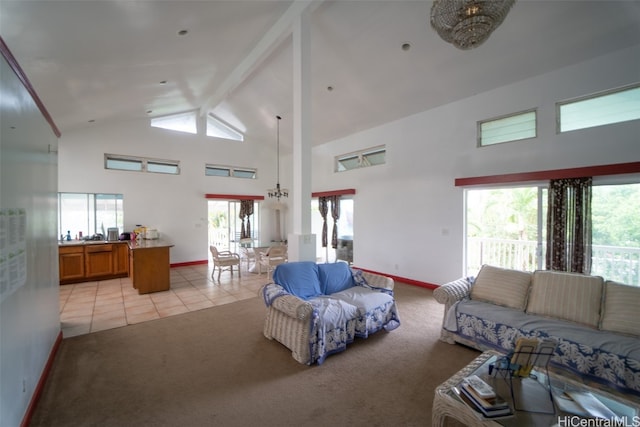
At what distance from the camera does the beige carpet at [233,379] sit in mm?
1993

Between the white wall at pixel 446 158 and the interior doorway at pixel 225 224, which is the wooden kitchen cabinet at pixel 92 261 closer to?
the interior doorway at pixel 225 224

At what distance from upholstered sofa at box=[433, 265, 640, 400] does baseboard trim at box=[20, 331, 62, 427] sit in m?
3.74

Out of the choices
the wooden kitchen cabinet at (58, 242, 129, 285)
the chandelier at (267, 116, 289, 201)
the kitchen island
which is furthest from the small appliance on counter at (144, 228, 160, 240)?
the chandelier at (267, 116, 289, 201)

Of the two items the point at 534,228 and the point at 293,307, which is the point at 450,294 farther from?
the point at 534,228

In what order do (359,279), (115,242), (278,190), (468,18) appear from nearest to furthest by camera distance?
(468,18) < (359,279) < (115,242) < (278,190)

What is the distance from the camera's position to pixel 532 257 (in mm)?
4387

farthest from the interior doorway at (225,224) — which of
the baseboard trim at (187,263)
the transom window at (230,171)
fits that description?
the transom window at (230,171)

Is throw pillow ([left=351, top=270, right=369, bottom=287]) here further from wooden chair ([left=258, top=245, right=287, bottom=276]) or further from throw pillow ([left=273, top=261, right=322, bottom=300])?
wooden chair ([left=258, top=245, right=287, bottom=276])

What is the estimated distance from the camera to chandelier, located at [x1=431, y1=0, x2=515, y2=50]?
70.7 inches

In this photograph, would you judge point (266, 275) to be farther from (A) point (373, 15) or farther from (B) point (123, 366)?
(A) point (373, 15)

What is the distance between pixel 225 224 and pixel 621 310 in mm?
8336

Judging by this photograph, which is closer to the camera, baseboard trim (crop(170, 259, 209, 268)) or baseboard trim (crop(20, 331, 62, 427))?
baseboard trim (crop(20, 331, 62, 427))

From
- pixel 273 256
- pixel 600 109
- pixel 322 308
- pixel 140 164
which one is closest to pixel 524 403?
pixel 322 308

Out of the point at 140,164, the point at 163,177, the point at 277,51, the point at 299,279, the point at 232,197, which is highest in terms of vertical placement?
the point at 277,51
